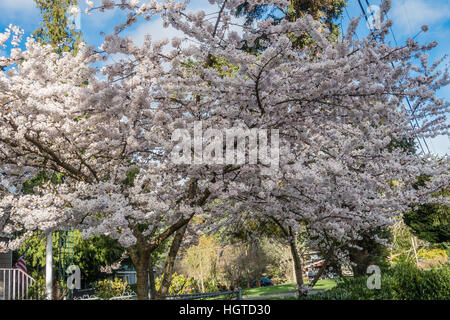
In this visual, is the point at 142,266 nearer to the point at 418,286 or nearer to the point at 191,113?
the point at 191,113

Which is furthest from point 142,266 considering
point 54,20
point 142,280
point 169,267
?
point 54,20

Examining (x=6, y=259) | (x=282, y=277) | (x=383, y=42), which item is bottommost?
(x=282, y=277)

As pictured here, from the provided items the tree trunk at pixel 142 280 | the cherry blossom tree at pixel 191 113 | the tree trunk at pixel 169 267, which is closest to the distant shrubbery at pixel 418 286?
the cherry blossom tree at pixel 191 113

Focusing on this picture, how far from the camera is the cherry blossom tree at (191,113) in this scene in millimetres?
4668

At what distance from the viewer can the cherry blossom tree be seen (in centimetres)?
467

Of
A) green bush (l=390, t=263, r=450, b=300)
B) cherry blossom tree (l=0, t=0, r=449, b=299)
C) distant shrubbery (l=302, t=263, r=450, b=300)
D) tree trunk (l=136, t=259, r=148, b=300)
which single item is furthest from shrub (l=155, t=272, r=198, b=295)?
Result: green bush (l=390, t=263, r=450, b=300)

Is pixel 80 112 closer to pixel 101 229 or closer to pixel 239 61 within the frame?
pixel 101 229

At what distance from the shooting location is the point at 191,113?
5.52 meters

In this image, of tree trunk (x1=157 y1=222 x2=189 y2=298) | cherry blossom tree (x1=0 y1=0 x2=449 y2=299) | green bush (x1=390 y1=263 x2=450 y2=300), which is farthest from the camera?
tree trunk (x1=157 y1=222 x2=189 y2=298)

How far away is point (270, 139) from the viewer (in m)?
5.35

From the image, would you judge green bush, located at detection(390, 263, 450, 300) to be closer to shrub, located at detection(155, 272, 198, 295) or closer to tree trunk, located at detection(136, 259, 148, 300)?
tree trunk, located at detection(136, 259, 148, 300)

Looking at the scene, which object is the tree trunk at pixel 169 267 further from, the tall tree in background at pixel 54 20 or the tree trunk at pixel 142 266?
the tall tree in background at pixel 54 20
